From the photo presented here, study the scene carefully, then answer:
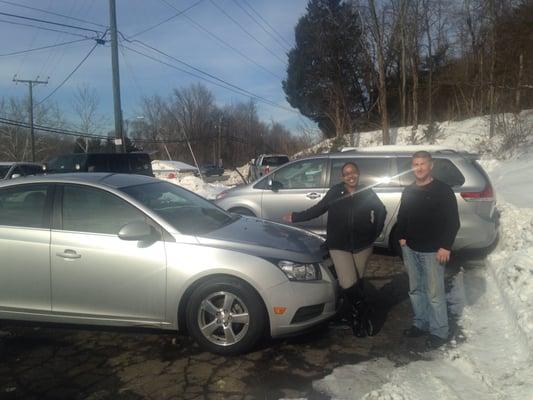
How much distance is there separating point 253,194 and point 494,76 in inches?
903

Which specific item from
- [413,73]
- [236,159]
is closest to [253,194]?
[413,73]

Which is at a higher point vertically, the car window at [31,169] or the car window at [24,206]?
the car window at [31,169]

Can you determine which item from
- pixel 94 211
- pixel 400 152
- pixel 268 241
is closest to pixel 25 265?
pixel 94 211

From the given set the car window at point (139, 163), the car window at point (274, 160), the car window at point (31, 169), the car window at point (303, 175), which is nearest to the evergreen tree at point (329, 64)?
the car window at point (274, 160)

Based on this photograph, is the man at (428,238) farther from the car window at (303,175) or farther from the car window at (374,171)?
the car window at (303,175)

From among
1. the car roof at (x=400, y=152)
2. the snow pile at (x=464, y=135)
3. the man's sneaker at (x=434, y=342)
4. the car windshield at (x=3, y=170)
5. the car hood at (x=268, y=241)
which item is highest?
the snow pile at (x=464, y=135)

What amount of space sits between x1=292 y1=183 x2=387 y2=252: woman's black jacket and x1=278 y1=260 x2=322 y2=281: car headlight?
15.1 inches

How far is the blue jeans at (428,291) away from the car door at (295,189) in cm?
371

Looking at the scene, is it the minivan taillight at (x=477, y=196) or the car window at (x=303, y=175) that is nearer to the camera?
the minivan taillight at (x=477, y=196)

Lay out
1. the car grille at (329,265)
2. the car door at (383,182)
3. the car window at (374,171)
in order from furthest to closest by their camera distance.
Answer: the car window at (374,171), the car door at (383,182), the car grille at (329,265)

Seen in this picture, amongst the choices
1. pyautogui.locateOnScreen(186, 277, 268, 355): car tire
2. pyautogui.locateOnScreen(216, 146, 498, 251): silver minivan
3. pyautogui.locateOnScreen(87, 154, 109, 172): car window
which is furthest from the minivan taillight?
pyautogui.locateOnScreen(87, 154, 109, 172): car window

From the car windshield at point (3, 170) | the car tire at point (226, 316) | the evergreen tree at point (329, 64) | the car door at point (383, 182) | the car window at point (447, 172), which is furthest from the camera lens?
the evergreen tree at point (329, 64)

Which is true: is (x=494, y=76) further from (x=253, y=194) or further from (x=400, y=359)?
(x=400, y=359)

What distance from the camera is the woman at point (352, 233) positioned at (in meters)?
4.83
